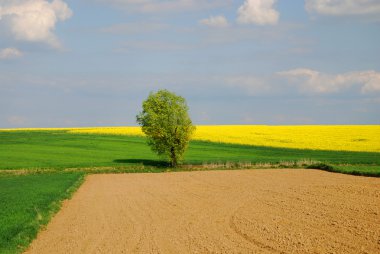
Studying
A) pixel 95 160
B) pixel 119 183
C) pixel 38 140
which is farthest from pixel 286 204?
pixel 38 140

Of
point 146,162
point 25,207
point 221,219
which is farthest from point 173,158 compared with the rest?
point 221,219

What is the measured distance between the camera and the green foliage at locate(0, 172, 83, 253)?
688 inches

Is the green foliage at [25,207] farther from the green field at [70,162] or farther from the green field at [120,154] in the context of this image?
the green field at [120,154]

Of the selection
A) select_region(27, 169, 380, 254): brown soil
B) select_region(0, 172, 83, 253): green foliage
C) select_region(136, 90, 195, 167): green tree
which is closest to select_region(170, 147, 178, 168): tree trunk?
select_region(136, 90, 195, 167): green tree

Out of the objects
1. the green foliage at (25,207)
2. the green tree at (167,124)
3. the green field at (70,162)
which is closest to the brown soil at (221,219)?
the green foliage at (25,207)

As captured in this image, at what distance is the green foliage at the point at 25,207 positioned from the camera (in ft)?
57.4

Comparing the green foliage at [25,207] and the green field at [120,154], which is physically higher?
the green field at [120,154]

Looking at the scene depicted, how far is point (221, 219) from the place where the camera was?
2102 cm

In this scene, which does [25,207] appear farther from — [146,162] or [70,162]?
[146,162]

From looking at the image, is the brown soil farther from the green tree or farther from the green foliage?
the green tree

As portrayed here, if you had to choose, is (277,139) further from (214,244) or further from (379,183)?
(214,244)

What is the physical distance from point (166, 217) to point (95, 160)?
34678 millimetres

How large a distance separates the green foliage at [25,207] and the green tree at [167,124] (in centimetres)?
1414

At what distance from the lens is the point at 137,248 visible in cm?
1606
